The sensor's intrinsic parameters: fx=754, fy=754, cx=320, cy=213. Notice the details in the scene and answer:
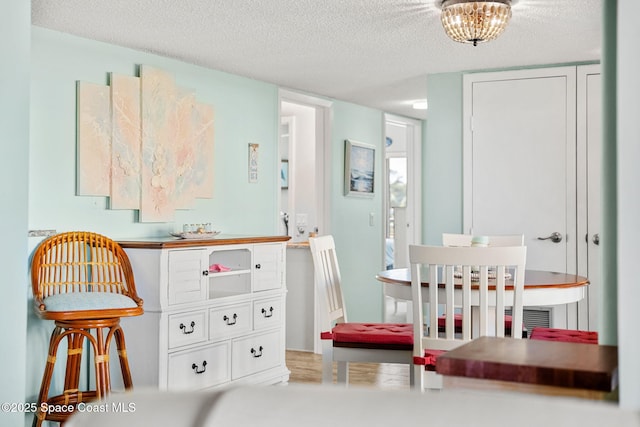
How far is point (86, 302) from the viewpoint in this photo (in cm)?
349

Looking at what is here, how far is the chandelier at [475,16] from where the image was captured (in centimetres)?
352

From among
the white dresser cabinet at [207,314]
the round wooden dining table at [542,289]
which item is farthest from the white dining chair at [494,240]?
the white dresser cabinet at [207,314]

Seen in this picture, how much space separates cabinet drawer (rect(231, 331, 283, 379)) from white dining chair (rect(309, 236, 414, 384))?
0.86 m

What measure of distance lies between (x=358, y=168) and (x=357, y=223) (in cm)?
50

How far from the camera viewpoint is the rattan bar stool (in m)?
3.49

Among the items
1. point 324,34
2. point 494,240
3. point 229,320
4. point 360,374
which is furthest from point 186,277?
point 494,240

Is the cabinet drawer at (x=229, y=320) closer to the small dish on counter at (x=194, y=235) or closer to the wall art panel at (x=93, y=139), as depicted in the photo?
the small dish on counter at (x=194, y=235)

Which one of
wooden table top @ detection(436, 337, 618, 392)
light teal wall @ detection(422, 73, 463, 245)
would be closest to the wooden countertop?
light teal wall @ detection(422, 73, 463, 245)

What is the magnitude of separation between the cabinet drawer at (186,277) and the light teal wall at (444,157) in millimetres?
1933

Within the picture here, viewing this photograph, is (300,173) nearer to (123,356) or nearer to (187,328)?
(187,328)

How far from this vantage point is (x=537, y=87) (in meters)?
5.09

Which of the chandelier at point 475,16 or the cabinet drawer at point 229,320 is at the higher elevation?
the chandelier at point 475,16

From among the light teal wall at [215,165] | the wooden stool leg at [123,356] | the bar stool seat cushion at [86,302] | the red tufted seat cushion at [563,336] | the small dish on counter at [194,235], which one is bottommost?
the wooden stool leg at [123,356]

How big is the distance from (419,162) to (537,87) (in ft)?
8.90
